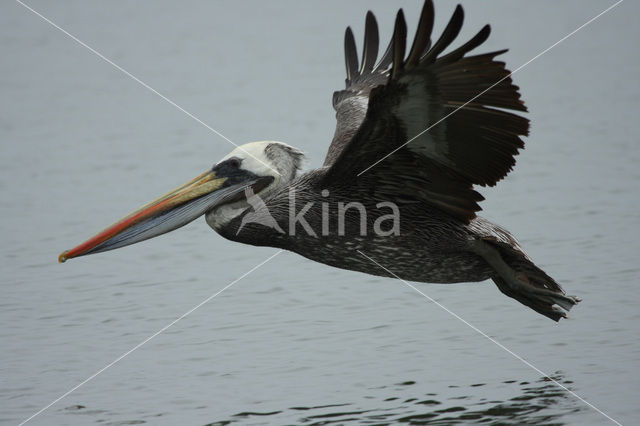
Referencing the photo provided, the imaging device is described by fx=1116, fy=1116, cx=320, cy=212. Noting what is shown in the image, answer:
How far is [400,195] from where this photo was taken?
6754 millimetres

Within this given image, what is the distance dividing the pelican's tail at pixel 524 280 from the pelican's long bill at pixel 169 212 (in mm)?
1610

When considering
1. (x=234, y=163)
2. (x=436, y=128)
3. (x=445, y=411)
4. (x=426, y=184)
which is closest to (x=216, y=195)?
(x=234, y=163)

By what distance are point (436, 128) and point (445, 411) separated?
159 cm

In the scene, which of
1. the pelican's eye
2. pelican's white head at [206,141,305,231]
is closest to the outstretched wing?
pelican's white head at [206,141,305,231]

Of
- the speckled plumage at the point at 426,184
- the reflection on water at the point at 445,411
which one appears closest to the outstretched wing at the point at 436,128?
the speckled plumage at the point at 426,184

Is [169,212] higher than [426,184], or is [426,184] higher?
[426,184]

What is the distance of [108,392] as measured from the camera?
6.89m

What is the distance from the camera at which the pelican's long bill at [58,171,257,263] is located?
6875 mm

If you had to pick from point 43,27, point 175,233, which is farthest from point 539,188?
point 43,27

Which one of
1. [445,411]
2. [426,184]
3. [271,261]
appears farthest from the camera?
[271,261]

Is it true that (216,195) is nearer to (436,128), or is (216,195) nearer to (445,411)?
(436,128)

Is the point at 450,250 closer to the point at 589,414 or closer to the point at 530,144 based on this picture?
the point at 589,414

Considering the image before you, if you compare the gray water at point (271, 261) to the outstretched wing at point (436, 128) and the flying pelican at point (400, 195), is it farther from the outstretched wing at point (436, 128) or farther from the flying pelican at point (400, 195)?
the outstretched wing at point (436, 128)

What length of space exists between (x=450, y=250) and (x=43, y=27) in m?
11.6
